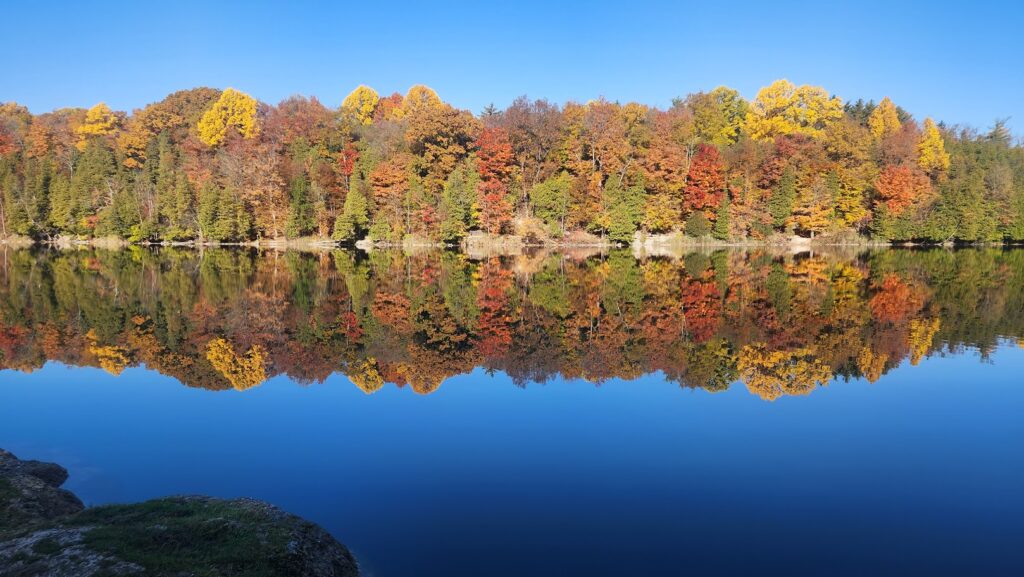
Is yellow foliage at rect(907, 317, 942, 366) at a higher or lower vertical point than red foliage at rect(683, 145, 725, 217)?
lower

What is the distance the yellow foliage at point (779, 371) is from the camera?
1303cm

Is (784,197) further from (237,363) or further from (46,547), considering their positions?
(46,547)

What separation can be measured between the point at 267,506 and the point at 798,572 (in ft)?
19.8

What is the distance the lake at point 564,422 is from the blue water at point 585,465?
0.04 metres

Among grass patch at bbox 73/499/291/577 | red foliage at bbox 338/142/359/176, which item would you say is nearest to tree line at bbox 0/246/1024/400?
grass patch at bbox 73/499/291/577

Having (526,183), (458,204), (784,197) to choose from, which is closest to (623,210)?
(526,183)

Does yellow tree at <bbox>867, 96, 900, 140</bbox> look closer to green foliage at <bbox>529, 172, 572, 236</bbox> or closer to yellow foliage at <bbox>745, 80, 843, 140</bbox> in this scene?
yellow foliage at <bbox>745, 80, 843, 140</bbox>

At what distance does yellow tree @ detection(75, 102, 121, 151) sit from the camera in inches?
3123

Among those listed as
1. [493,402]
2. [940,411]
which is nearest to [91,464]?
[493,402]

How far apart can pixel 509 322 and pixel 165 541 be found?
49.6 feet

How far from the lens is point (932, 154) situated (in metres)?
67.4

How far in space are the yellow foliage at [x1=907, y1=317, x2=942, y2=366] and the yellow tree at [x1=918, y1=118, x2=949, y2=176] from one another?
191 feet

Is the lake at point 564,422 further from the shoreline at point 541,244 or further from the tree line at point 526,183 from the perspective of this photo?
the tree line at point 526,183

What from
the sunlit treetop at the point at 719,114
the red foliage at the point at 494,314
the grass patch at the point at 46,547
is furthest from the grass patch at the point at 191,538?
the sunlit treetop at the point at 719,114
